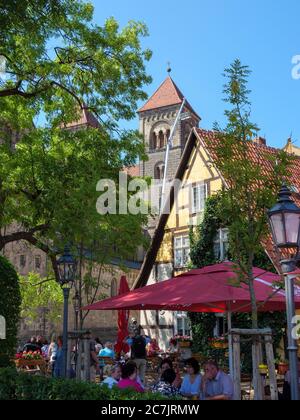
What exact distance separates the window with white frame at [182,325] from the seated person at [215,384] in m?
15.7

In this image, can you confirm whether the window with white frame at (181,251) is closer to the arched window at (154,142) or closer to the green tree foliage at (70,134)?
the green tree foliage at (70,134)

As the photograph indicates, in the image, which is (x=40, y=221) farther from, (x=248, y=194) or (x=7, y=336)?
(x=248, y=194)

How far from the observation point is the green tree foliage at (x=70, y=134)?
1541 centimetres

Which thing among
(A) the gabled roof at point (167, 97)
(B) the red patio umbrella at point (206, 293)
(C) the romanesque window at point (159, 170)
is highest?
(A) the gabled roof at point (167, 97)

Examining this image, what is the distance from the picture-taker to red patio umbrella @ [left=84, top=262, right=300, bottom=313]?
9.81 metres

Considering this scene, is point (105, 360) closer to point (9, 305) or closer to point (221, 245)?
point (9, 305)

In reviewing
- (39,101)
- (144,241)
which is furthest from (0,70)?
(144,241)

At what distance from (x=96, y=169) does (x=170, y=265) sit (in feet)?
32.4

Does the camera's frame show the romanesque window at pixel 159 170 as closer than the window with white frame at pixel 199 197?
No

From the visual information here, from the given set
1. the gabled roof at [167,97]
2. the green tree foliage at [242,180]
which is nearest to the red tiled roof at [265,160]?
the green tree foliage at [242,180]

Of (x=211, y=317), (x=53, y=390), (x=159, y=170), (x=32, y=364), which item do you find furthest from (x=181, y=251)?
(x=159, y=170)

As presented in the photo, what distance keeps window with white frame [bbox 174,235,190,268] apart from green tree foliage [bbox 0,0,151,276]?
23.6 ft

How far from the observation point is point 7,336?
15.2 m

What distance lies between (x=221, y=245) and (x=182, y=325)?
4415 millimetres
